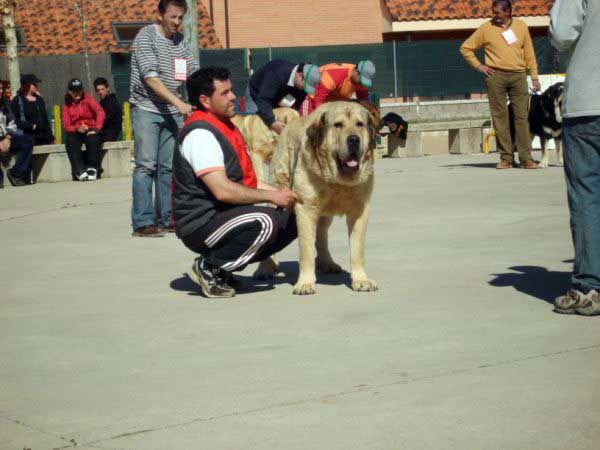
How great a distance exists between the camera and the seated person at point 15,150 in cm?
1736

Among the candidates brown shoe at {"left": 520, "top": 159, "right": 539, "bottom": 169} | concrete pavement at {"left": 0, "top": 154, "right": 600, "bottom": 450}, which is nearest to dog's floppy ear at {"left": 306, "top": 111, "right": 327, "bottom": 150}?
concrete pavement at {"left": 0, "top": 154, "right": 600, "bottom": 450}

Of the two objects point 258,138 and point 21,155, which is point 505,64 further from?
point 21,155

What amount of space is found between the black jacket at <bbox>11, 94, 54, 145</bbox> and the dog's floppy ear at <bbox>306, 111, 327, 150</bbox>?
39.1 ft

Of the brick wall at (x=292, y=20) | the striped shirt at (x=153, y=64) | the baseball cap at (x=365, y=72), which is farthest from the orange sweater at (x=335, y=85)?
the brick wall at (x=292, y=20)

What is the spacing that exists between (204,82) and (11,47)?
19554 mm

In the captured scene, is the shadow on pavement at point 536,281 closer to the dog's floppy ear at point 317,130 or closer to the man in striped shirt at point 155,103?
the dog's floppy ear at point 317,130

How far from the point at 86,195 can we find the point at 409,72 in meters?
16.2

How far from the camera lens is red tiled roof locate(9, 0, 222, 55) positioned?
38.5 m

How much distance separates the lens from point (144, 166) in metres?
10.4

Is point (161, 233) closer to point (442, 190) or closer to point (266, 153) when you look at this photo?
point (266, 153)

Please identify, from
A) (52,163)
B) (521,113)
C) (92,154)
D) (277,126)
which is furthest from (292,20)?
(277,126)

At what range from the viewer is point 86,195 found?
15.0 m

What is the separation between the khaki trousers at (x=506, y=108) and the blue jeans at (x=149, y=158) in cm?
596

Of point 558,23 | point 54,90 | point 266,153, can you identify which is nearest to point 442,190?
point 266,153
